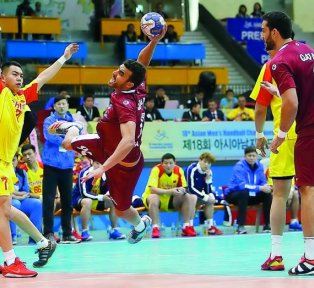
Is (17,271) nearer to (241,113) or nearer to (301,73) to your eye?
(301,73)

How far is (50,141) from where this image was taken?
1286 cm

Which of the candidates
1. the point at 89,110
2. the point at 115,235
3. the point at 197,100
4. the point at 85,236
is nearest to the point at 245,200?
the point at 115,235

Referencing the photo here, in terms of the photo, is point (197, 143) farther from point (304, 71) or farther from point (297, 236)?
point (304, 71)

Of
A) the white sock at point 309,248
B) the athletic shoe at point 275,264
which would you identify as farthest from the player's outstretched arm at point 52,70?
the white sock at point 309,248

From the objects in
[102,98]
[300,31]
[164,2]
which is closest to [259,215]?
[102,98]

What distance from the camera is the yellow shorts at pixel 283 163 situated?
8.07m

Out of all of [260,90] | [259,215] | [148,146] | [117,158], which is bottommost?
[259,215]

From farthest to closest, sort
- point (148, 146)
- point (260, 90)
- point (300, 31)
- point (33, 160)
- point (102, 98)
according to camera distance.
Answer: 1. point (300, 31)
2. point (102, 98)
3. point (148, 146)
4. point (33, 160)
5. point (260, 90)

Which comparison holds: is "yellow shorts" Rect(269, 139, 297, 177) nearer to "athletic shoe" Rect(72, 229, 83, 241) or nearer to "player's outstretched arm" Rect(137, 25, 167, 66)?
"player's outstretched arm" Rect(137, 25, 167, 66)

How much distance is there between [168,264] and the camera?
896cm

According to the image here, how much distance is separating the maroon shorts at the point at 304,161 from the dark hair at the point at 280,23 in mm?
951

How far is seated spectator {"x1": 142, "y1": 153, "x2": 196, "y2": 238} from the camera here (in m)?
14.8

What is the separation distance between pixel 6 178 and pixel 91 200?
258 inches

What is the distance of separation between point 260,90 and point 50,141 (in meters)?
5.33
